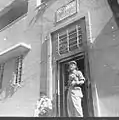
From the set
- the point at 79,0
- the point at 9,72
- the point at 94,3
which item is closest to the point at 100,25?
the point at 94,3

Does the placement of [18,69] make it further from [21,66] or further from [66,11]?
[66,11]

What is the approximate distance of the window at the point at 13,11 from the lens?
373cm

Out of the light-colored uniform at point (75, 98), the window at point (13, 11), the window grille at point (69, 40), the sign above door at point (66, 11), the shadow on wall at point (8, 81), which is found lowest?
the light-colored uniform at point (75, 98)

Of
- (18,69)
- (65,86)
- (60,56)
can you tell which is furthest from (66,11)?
(18,69)

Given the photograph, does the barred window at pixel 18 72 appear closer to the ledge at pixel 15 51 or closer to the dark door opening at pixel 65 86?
the ledge at pixel 15 51

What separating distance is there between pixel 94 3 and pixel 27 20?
1436mm

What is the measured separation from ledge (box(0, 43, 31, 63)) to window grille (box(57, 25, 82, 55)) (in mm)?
734

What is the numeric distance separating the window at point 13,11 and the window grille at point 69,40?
1.56 meters

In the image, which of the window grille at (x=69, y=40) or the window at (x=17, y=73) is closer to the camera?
the window grille at (x=69, y=40)

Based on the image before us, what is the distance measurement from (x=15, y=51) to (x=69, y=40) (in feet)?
3.95

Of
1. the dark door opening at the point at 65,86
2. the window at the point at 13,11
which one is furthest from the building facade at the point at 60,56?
the window at the point at 13,11

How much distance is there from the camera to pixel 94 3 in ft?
7.49

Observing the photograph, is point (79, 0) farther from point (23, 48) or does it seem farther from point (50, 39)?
point (23, 48)

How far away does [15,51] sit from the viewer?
3.16 metres
